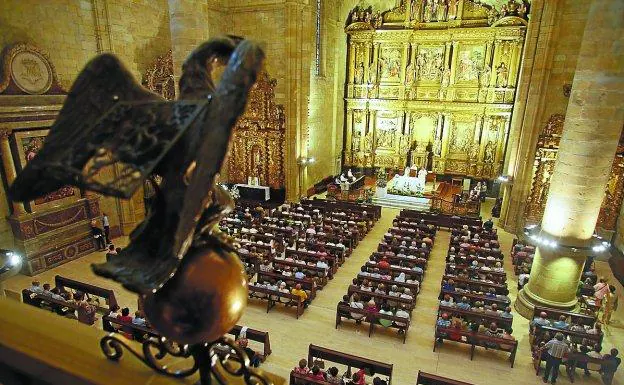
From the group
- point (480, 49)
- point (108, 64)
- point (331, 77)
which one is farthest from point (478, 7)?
point (108, 64)

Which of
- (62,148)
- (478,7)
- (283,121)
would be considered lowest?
(283,121)

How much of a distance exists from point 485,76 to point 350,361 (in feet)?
67.3

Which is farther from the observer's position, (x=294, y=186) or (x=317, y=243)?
(x=294, y=186)

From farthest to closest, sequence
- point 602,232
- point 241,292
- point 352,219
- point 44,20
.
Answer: point 352,219, point 602,232, point 44,20, point 241,292

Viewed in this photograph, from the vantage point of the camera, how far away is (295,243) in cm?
1429

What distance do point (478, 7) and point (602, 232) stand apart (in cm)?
1427

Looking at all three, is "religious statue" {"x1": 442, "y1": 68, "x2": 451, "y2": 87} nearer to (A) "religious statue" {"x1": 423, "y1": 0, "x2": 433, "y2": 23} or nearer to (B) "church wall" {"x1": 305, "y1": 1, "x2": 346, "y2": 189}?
(A) "religious statue" {"x1": 423, "y1": 0, "x2": 433, "y2": 23}

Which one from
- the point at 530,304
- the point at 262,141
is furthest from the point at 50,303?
the point at 262,141

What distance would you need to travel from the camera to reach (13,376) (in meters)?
1.33

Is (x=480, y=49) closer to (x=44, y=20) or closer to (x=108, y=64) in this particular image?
(x=44, y=20)

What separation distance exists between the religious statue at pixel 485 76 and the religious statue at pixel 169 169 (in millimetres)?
24604

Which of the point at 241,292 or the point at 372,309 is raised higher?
the point at 241,292

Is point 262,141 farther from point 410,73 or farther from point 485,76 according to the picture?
point 485,76

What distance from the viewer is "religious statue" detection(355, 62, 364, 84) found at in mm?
25172
